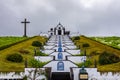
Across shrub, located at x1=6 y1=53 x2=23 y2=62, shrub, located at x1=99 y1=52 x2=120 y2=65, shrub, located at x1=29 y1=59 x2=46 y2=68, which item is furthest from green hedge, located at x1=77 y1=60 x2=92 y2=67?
shrub, located at x1=6 y1=53 x2=23 y2=62

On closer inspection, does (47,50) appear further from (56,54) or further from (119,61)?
(119,61)

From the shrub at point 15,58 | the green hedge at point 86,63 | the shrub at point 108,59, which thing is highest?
the shrub at point 15,58

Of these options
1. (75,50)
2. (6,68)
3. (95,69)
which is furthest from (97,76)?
(75,50)

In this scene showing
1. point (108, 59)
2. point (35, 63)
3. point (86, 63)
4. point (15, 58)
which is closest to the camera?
point (35, 63)

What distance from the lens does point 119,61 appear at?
205 ft

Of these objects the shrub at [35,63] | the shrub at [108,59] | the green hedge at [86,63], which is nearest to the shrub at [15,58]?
the shrub at [35,63]

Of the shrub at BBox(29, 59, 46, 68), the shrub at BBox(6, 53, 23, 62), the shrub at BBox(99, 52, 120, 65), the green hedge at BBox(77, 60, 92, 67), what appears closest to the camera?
the shrub at BBox(29, 59, 46, 68)

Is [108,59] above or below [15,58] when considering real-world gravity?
below

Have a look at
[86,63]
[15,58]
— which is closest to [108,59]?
[86,63]

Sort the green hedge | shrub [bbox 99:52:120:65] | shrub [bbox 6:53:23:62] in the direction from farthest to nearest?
shrub [bbox 6:53:23:62] → shrub [bbox 99:52:120:65] → the green hedge

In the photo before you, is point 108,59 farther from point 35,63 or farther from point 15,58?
point 15,58

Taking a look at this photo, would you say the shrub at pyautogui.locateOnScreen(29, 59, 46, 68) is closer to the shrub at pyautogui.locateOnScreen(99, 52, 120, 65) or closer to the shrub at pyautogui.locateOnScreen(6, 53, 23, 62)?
the shrub at pyautogui.locateOnScreen(6, 53, 23, 62)

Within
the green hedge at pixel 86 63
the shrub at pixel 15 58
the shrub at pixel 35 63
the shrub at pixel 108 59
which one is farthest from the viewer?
the shrub at pixel 15 58

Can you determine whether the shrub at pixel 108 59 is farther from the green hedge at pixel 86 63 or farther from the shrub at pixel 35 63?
the shrub at pixel 35 63
